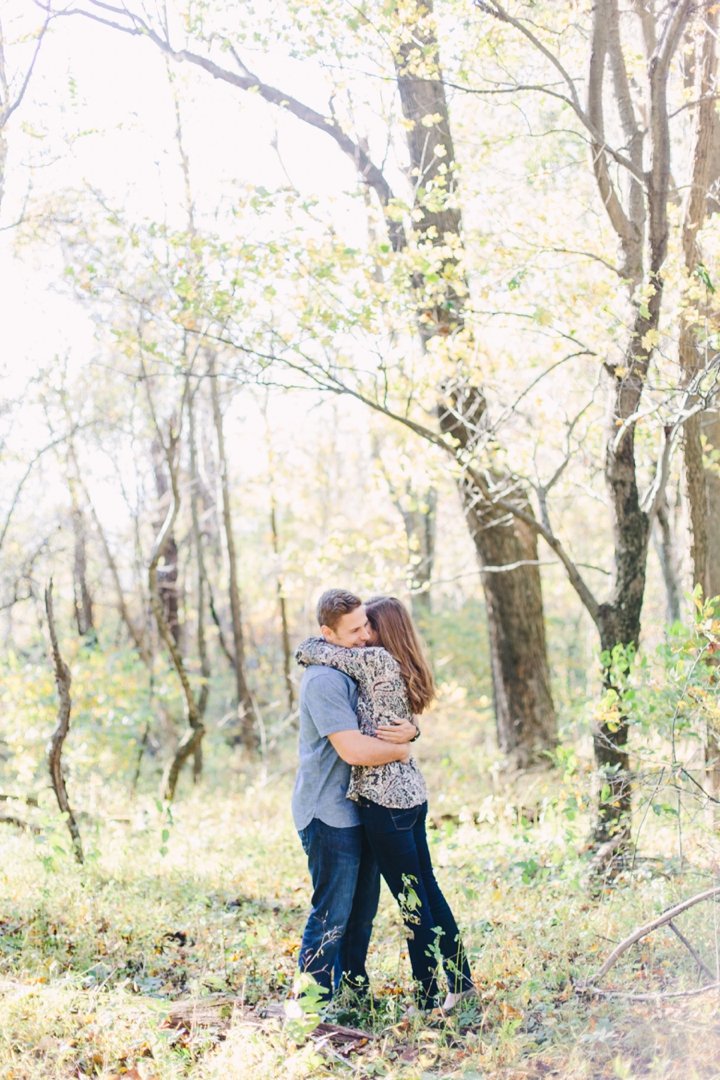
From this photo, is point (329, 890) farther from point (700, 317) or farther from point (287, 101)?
point (287, 101)

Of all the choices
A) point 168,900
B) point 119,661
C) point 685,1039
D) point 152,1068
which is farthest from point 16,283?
point 685,1039

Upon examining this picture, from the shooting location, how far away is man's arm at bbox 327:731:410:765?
132 inches

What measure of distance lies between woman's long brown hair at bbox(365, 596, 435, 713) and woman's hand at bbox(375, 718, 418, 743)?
0.14 m

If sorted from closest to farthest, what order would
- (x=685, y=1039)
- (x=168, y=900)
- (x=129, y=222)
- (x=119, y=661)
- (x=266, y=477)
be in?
(x=685, y=1039) < (x=168, y=900) < (x=129, y=222) < (x=119, y=661) < (x=266, y=477)

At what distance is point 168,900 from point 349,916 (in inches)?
76.1

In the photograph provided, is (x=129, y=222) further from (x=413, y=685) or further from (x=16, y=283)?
(x=413, y=685)

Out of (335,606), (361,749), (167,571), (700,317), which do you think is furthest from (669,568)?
(167,571)

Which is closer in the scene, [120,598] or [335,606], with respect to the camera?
[335,606]

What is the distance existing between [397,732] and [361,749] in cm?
18

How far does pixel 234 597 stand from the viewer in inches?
517

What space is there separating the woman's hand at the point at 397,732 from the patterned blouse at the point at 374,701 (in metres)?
0.02

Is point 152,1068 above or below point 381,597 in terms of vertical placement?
below

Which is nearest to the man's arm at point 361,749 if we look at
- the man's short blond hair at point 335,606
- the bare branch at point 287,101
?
the man's short blond hair at point 335,606

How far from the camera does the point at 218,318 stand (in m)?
5.40
